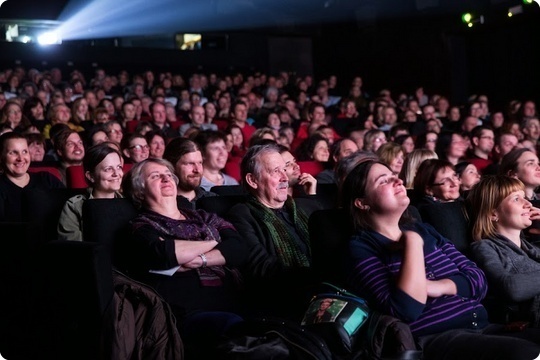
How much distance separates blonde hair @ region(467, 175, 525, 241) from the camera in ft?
10.1

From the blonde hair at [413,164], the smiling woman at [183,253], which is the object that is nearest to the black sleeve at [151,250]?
the smiling woman at [183,253]

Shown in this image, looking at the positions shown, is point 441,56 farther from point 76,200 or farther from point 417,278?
point 417,278

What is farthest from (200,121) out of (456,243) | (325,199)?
(456,243)

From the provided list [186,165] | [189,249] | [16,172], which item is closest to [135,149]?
[16,172]

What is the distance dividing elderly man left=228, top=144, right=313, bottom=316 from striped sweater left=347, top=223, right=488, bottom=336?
14.3 inches

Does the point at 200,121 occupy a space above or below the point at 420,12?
below

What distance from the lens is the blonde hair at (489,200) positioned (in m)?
3.06

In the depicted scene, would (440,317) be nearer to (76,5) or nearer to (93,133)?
(93,133)

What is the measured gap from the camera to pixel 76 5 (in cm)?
1209

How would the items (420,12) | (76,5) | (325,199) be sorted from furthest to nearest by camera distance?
(76,5) < (420,12) < (325,199)

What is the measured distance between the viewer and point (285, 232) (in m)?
3.07

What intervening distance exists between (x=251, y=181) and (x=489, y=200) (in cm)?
81

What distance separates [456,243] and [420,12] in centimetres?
810

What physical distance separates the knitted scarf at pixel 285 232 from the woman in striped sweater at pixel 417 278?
1.01ft
